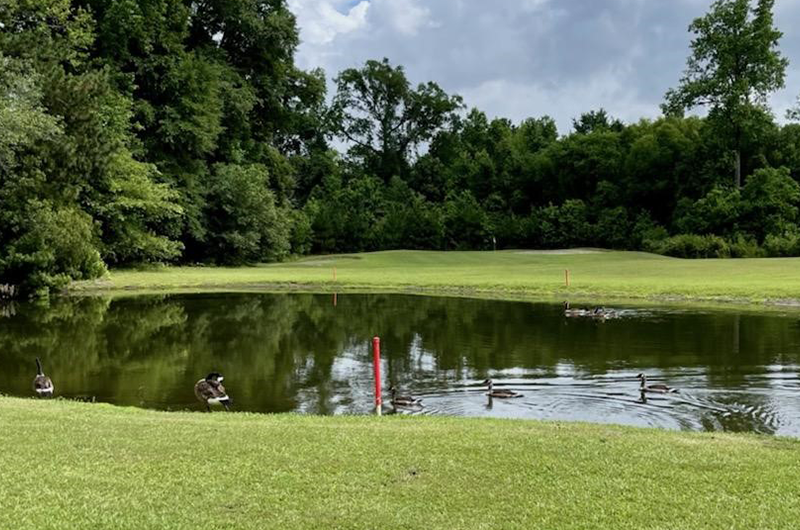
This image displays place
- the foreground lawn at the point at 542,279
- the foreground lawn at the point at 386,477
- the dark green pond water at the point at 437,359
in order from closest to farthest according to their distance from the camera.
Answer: the foreground lawn at the point at 386,477, the dark green pond water at the point at 437,359, the foreground lawn at the point at 542,279

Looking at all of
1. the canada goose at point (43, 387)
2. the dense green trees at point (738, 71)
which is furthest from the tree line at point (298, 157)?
the canada goose at point (43, 387)

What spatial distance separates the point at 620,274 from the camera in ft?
128

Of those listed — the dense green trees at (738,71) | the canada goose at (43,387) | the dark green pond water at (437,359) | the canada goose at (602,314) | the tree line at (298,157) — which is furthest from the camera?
the dense green trees at (738,71)

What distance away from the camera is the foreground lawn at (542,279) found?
1201 inches

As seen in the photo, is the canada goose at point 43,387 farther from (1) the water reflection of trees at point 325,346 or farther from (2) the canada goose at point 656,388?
(2) the canada goose at point 656,388

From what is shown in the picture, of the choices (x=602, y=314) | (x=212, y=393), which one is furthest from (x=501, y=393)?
(x=602, y=314)

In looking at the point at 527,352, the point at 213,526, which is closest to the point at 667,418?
the point at 527,352

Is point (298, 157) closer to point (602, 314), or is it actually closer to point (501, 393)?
point (602, 314)

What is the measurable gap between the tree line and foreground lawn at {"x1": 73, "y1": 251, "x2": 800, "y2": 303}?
13.2 feet

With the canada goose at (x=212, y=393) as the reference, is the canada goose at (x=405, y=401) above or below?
below

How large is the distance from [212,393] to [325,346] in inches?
304

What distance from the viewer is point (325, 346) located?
67.0 ft

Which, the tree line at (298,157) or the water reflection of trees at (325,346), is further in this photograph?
the tree line at (298,157)

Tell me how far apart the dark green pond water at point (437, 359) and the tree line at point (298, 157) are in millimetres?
10976
